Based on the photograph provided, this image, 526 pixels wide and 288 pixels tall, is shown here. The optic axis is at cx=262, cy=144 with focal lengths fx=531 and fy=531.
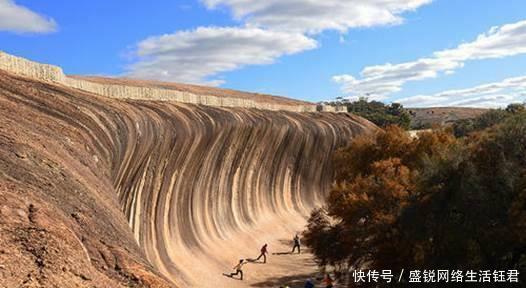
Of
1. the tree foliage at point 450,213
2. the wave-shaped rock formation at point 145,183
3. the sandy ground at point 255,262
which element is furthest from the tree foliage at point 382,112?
the tree foliage at point 450,213

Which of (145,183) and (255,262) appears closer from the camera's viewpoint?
(145,183)

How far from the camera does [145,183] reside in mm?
22031

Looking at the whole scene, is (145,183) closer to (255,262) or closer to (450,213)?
(255,262)

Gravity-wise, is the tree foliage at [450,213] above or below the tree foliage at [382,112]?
below

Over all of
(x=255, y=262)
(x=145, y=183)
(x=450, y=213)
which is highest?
(x=450, y=213)

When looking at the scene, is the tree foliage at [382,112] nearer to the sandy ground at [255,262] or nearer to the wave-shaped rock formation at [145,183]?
the wave-shaped rock formation at [145,183]

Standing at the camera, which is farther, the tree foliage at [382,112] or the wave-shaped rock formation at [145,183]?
the tree foliage at [382,112]

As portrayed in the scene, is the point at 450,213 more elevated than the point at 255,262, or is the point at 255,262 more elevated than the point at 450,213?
the point at 450,213

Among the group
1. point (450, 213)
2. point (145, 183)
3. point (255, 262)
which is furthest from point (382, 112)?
point (450, 213)

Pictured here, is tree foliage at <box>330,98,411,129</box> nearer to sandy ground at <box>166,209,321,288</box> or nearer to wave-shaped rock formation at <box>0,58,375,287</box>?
wave-shaped rock formation at <box>0,58,375,287</box>

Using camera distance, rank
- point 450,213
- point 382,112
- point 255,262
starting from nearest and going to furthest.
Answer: point 450,213
point 255,262
point 382,112

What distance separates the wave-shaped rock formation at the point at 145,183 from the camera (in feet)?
18.8

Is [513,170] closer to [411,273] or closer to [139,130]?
[411,273]

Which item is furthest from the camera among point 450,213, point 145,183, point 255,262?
point 255,262
